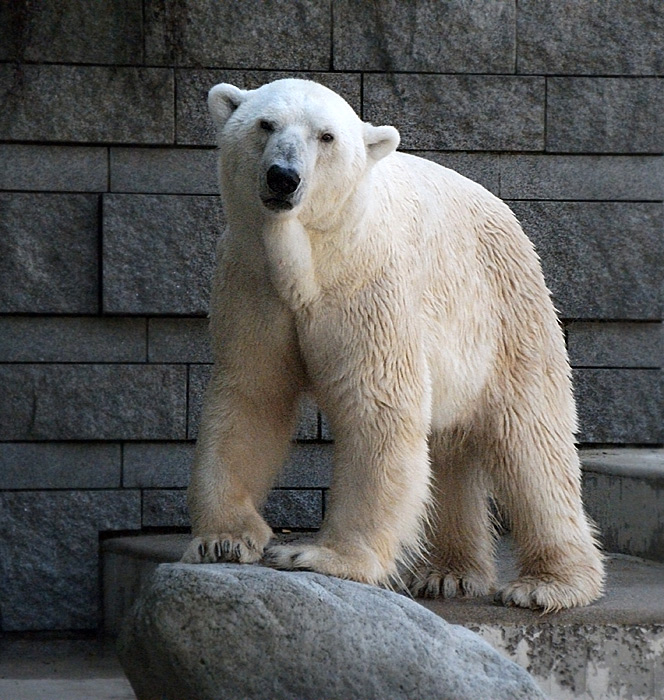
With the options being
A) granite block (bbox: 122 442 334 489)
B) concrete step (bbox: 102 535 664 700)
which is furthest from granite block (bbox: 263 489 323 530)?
concrete step (bbox: 102 535 664 700)

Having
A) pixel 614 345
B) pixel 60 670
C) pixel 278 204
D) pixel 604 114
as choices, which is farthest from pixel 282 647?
pixel 604 114

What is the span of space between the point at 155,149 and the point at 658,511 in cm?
264

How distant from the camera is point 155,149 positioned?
19.7 ft

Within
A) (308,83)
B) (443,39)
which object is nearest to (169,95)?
(443,39)

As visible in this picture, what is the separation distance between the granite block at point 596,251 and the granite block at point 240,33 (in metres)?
1.19

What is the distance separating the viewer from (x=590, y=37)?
6.20 meters

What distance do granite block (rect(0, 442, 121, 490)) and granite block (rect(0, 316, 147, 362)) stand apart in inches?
15.2

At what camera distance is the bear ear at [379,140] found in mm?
3834

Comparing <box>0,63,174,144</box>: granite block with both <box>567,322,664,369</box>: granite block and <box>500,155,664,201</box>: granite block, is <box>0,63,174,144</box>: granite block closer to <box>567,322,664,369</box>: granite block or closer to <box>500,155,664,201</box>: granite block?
<box>500,155,664,201</box>: granite block

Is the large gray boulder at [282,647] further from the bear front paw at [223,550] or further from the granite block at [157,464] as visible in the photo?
the granite block at [157,464]

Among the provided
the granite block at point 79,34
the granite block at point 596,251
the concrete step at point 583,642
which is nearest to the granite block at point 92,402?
the granite block at point 79,34


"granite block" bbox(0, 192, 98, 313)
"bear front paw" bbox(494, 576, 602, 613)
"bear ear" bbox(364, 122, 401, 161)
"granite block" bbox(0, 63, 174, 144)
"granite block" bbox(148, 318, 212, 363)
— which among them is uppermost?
"granite block" bbox(0, 63, 174, 144)

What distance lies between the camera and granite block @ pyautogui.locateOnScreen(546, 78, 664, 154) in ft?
20.4

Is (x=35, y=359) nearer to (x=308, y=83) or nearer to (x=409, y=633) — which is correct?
(x=308, y=83)
